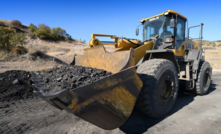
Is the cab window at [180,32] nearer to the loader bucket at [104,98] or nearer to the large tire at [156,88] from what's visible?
the large tire at [156,88]

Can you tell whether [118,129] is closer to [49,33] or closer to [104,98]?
[104,98]

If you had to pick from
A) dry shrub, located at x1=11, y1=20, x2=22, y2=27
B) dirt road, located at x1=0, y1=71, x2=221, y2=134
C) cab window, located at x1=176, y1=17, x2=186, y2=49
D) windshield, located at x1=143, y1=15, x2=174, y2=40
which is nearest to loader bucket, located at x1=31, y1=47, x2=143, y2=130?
dirt road, located at x1=0, y1=71, x2=221, y2=134

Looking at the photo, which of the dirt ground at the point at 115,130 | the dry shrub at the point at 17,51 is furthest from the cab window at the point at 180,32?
the dry shrub at the point at 17,51

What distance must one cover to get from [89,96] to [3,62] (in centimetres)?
1310

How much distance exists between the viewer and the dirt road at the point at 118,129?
270 centimetres

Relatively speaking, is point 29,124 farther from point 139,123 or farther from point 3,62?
point 3,62

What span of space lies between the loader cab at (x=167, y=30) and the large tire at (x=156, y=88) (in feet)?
4.06

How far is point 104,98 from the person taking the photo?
2.09 meters

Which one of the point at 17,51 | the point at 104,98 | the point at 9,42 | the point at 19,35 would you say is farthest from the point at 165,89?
the point at 9,42

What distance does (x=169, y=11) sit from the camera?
14.9ft

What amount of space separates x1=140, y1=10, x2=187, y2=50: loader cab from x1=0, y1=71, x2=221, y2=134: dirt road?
2.02m

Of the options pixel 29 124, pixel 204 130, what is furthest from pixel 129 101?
pixel 29 124

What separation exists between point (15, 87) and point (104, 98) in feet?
15.5

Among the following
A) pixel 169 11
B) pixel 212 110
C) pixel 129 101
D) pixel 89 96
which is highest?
pixel 169 11
